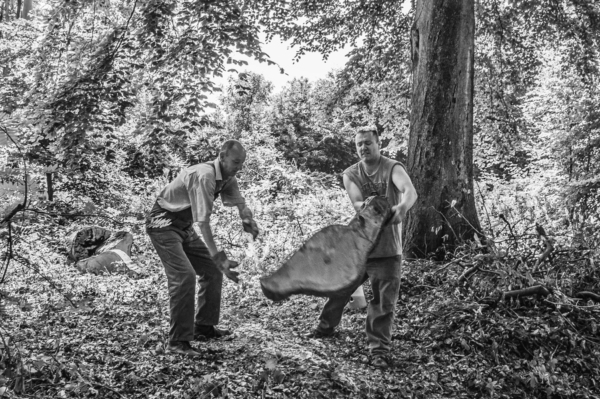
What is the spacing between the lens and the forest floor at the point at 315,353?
10.4 feet

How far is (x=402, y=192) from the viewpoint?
12.2ft

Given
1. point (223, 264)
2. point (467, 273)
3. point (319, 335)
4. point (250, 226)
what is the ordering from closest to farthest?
point (223, 264) < point (250, 226) < point (319, 335) < point (467, 273)

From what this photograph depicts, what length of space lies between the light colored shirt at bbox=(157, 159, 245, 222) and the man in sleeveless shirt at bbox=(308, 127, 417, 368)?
1054mm

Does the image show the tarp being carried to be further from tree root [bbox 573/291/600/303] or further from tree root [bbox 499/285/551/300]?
tree root [bbox 573/291/600/303]

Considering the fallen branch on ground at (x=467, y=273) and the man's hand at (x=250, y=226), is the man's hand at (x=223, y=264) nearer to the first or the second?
the man's hand at (x=250, y=226)

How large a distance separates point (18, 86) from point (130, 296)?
9.12 ft

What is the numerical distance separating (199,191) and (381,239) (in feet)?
4.85

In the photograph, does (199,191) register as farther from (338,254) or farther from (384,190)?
(384,190)

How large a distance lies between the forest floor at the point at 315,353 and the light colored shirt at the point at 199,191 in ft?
3.29

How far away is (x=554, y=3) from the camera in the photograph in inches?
336

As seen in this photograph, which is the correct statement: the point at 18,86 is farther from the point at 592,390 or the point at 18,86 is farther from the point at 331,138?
the point at 331,138

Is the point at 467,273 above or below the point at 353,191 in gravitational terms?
below

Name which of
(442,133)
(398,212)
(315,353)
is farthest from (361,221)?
(442,133)

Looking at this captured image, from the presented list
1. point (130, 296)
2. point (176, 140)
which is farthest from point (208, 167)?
point (130, 296)
